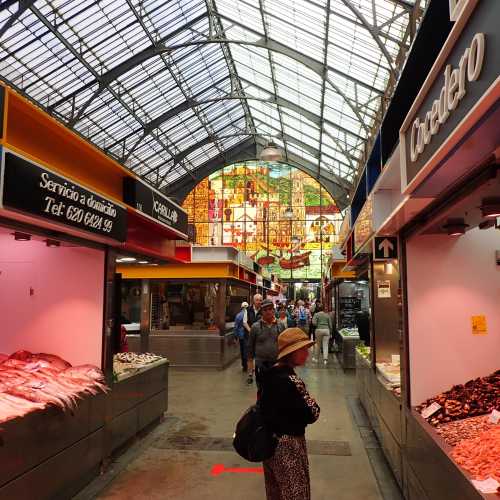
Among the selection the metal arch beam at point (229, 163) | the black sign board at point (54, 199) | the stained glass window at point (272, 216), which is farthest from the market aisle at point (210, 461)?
the metal arch beam at point (229, 163)

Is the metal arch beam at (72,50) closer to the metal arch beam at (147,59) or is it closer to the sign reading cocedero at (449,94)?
the metal arch beam at (147,59)

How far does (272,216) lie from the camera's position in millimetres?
30156

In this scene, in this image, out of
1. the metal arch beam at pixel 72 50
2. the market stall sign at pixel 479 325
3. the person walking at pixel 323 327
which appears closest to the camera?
the market stall sign at pixel 479 325

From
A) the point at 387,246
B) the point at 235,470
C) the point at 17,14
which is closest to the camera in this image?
the point at 387,246

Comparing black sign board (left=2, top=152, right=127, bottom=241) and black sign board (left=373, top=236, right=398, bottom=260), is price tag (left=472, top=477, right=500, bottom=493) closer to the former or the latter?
black sign board (left=373, top=236, right=398, bottom=260)

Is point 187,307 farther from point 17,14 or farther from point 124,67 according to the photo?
point 124,67

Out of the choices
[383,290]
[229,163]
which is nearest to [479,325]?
[383,290]

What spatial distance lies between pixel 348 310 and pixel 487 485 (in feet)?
45.1

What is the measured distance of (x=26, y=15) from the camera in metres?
13.1

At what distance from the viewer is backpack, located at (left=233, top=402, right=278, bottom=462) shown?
260 cm

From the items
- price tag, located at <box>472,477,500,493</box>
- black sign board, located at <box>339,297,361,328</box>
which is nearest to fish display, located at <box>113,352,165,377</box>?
price tag, located at <box>472,477,500,493</box>

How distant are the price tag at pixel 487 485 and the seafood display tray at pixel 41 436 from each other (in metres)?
2.65

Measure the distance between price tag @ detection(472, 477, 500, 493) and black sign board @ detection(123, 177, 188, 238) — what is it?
3.73 m

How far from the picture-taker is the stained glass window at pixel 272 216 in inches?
1179
